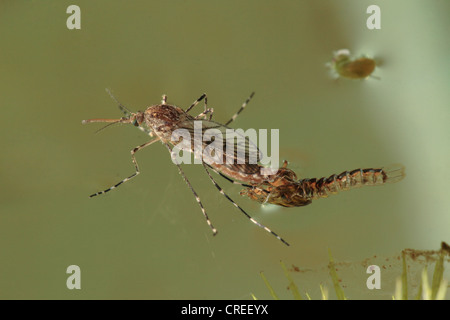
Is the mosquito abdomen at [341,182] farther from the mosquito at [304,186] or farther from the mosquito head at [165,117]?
the mosquito head at [165,117]

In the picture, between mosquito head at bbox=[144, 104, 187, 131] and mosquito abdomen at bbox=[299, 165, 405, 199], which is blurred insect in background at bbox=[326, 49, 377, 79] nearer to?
mosquito abdomen at bbox=[299, 165, 405, 199]

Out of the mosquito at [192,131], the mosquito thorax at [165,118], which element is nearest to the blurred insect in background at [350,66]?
the mosquito at [192,131]

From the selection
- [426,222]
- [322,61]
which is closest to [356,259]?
[426,222]

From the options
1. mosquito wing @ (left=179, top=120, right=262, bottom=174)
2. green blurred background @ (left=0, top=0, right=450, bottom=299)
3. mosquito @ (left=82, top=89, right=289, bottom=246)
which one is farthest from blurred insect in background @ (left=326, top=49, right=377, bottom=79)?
mosquito wing @ (left=179, top=120, right=262, bottom=174)

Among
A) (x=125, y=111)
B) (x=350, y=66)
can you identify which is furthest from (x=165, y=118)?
(x=350, y=66)

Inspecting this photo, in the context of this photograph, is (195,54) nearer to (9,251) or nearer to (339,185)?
(339,185)
